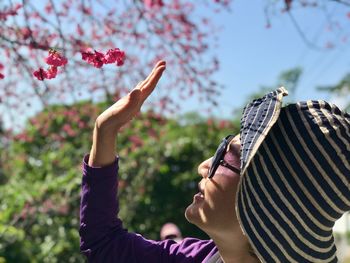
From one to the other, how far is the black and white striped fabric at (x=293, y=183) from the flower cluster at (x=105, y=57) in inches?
18.4

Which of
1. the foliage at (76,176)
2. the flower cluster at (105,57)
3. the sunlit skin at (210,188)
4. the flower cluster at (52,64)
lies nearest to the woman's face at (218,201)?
the sunlit skin at (210,188)

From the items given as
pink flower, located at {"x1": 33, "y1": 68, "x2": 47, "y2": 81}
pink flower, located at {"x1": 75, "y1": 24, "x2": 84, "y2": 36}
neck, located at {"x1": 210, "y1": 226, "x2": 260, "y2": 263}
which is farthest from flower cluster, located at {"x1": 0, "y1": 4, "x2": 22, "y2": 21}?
neck, located at {"x1": 210, "y1": 226, "x2": 260, "y2": 263}

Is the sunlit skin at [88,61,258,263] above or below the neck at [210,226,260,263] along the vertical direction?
above

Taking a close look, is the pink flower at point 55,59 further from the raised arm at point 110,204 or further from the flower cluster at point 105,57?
the raised arm at point 110,204

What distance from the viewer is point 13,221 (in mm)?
4582

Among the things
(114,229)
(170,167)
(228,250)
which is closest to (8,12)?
(114,229)

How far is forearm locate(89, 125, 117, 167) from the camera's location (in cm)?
128

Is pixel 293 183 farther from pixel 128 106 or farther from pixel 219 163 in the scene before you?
pixel 128 106

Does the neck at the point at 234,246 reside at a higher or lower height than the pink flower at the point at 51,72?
lower

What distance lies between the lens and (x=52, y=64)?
56.7 inches

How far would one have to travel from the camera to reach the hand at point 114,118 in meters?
1.23

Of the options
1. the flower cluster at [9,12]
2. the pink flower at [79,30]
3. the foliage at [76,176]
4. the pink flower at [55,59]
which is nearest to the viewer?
the pink flower at [55,59]

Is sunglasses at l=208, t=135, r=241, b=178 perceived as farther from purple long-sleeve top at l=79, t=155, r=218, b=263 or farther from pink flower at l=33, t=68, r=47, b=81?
pink flower at l=33, t=68, r=47, b=81

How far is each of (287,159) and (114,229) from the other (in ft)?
1.60
